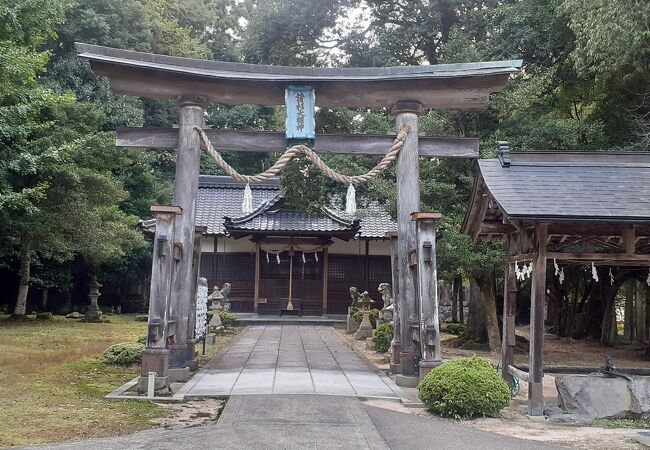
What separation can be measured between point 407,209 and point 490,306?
19.0 feet

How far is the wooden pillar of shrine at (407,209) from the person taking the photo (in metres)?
11.0

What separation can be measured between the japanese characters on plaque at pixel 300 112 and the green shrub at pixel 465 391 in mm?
4891

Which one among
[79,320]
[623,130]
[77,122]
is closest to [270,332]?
[79,320]

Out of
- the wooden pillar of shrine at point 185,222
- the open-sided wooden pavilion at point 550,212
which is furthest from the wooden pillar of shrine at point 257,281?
the open-sided wooden pavilion at point 550,212

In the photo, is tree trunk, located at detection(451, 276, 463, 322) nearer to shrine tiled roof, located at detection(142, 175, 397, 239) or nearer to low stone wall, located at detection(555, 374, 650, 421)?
shrine tiled roof, located at detection(142, 175, 397, 239)

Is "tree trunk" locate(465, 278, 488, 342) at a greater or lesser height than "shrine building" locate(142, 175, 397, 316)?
lesser

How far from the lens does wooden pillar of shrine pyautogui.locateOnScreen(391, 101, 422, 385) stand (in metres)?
11.0

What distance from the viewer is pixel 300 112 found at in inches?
431

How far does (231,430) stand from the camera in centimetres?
678

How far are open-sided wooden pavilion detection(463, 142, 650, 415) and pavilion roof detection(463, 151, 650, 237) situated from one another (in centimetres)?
1

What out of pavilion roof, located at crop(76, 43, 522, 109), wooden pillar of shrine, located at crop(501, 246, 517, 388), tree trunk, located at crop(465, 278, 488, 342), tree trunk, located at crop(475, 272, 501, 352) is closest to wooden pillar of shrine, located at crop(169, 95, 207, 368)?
pavilion roof, located at crop(76, 43, 522, 109)

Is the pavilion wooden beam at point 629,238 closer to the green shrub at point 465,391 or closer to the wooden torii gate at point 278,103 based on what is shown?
the green shrub at point 465,391

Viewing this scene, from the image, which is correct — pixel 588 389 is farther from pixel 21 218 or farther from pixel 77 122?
pixel 77 122

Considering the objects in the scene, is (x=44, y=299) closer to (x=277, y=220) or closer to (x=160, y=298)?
(x=277, y=220)
